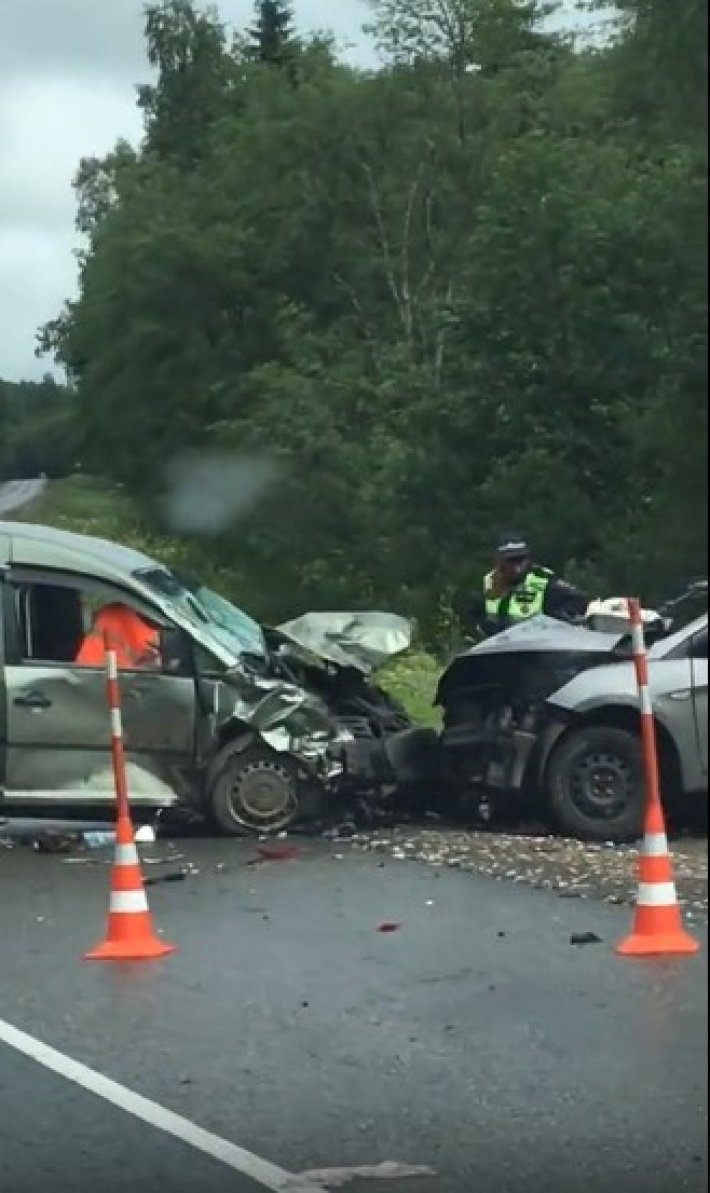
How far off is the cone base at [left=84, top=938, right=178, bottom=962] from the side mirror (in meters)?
3.27

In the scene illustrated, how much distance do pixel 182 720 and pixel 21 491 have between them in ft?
18.9

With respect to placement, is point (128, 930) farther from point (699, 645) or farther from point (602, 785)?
point (699, 645)

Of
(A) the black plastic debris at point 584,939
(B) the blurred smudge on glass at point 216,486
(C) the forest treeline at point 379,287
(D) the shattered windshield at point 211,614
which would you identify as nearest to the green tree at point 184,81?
Result: (C) the forest treeline at point 379,287

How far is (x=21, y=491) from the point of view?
20.9 ft

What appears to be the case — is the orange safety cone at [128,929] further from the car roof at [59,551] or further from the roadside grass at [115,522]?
the car roof at [59,551]

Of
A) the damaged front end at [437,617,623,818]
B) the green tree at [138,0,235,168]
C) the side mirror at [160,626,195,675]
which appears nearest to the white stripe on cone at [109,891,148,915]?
the damaged front end at [437,617,623,818]

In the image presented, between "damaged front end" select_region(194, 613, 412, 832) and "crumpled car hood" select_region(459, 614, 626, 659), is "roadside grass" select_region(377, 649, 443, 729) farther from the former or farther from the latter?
"crumpled car hood" select_region(459, 614, 626, 659)

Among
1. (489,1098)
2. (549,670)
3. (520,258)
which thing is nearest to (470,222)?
(520,258)

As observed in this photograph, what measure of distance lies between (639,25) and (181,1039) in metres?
5.05

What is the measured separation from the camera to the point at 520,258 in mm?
4961

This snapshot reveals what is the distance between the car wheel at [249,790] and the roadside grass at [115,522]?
42.7 inches

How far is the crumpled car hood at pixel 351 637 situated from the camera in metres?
8.37

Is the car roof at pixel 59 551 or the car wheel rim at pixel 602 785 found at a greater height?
the car roof at pixel 59 551

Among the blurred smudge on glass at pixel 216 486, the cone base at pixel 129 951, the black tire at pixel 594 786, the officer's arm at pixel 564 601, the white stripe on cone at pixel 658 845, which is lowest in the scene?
the cone base at pixel 129 951
